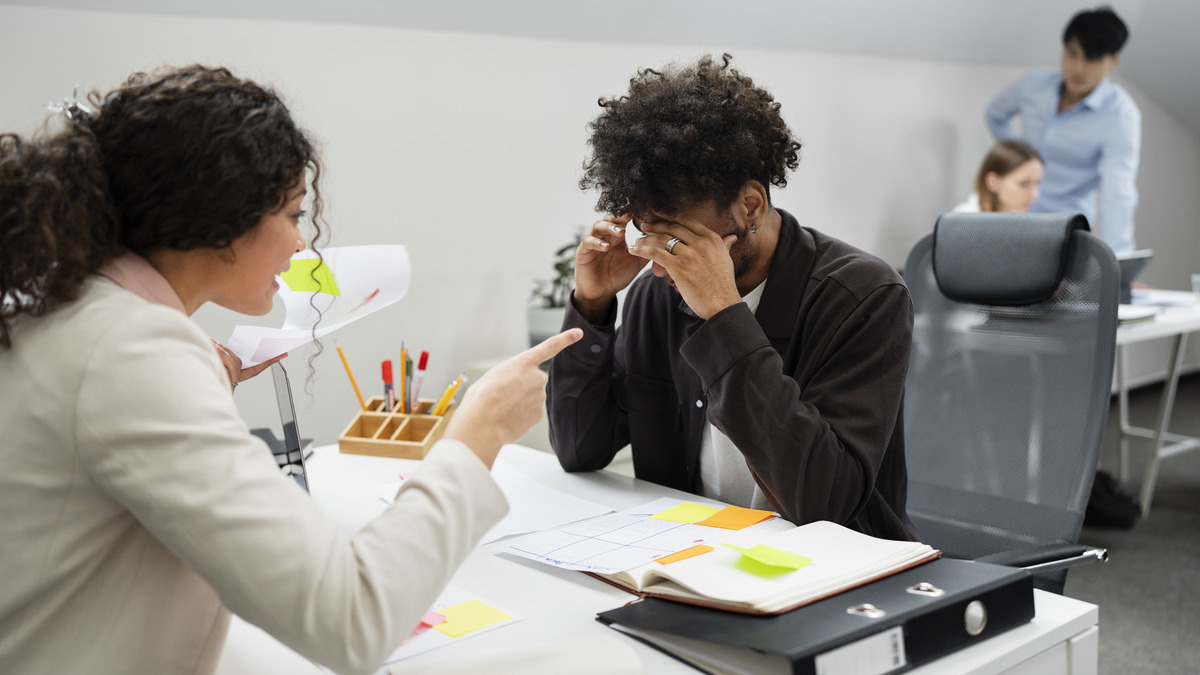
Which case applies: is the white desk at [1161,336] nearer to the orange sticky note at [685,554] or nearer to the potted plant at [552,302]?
the potted plant at [552,302]

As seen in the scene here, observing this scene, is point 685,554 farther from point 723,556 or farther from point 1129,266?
point 1129,266

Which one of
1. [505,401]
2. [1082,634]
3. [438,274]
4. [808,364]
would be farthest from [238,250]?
[438,274]

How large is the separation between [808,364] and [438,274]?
1547 millimetres

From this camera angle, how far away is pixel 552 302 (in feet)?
8.71

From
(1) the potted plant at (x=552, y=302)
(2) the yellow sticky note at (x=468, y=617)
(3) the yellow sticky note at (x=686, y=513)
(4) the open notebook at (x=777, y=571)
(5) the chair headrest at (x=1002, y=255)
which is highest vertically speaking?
(5) the chair headrest at (x=1002, y=255)

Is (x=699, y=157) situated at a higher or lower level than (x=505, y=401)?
higher

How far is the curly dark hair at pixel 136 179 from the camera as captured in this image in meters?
0.75

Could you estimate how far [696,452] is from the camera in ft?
4.96

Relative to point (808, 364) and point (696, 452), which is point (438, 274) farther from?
point (808, 364)

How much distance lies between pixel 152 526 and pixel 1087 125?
12.9 feet

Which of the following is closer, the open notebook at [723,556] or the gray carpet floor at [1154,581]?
the open notebook at [723,556]

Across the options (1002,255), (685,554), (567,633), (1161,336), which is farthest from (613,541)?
(1161,336)

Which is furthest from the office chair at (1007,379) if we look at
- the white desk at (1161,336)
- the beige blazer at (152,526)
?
the white desk at (1161,336)

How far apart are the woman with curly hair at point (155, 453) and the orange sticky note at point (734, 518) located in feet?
1.49
